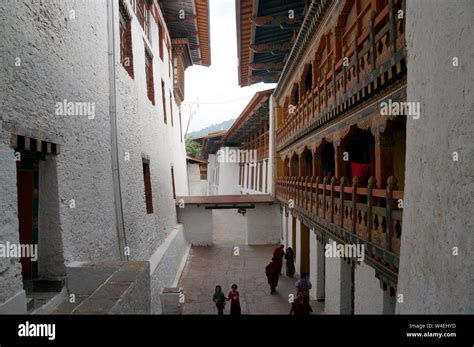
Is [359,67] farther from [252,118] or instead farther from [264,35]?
[252,118]

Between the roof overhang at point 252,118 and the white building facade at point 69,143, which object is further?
the roof overhang at point 252,118

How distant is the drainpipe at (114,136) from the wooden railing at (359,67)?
14.5 ft

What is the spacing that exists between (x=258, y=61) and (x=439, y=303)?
15.8m

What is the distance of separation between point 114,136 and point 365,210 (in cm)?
501

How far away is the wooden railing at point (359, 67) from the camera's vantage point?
14.1ft

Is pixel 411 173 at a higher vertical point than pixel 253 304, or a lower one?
higher

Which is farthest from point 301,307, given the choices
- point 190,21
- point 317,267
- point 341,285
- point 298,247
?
point 190,21

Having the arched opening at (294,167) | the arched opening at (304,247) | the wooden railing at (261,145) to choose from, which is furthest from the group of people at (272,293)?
the wooden railing at (261,145)

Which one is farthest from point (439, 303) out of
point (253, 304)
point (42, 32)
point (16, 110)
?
point (253, 304)

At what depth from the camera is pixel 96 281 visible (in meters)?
4.86

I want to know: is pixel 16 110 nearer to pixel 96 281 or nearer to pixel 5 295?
pixel 5 295

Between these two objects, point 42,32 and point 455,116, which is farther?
point 42,32

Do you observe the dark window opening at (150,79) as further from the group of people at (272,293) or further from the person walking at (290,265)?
the person walking at (290,265)

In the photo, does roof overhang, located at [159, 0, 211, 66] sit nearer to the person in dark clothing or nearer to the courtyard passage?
the courtyard passage
